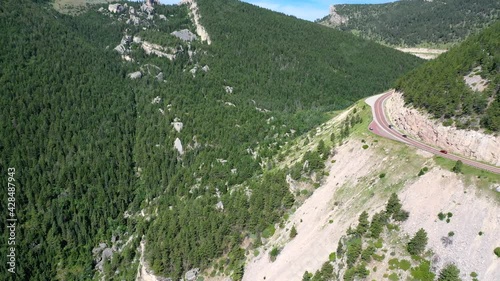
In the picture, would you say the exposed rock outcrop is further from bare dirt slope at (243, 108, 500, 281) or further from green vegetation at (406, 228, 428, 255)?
green vegetation at (406, 228, 428, 255)

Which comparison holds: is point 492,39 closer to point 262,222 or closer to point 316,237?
point 316,237


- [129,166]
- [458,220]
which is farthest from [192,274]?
[129,166]

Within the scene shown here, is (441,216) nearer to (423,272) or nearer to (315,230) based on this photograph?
(423,272)

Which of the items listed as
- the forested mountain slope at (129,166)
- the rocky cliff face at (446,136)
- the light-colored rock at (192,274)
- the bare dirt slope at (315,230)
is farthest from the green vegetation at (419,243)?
the light-colored rock at (192,274)

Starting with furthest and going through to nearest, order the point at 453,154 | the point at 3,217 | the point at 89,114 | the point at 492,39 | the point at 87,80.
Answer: the point at 87,80 → the point at 89,114 → the point at 3,217 → the point at 492,39 → the point at 453,154

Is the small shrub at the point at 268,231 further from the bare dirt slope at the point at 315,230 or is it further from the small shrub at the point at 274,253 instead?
the small shrub at the point at 274,253

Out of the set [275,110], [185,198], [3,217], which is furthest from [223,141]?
[3,217]
